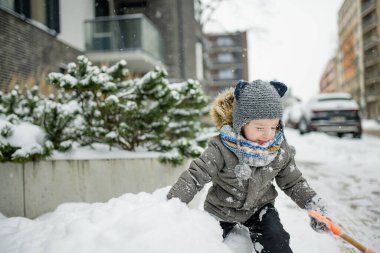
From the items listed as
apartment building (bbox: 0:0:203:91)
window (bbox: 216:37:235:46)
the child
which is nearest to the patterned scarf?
the child

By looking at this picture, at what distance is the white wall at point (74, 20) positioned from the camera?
10.6m

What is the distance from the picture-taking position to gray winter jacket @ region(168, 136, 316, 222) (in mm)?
1854

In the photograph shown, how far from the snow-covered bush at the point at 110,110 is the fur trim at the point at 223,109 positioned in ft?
3.78

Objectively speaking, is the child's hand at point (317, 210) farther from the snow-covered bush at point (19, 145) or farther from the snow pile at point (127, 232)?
the snow-covered bush at point (19, 145)

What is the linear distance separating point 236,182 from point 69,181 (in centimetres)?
196

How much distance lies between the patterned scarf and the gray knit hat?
0.23 feet

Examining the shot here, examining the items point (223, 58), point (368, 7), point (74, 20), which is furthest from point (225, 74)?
point (74, 20)

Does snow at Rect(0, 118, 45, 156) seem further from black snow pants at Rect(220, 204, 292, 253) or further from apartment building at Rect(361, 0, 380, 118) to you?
apartment building at Rect(361, 0, 380, 118)

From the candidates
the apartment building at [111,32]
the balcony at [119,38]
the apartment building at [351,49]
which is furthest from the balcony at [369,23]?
the balcony at [119,38]

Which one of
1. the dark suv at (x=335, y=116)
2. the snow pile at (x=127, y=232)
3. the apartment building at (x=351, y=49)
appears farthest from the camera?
the apartment building at (x=351, y=49)

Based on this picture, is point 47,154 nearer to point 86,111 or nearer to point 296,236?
point 86,111

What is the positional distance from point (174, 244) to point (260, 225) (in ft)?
2.64

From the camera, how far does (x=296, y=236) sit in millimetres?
2631

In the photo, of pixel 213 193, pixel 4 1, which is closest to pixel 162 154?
pixel 213 193
